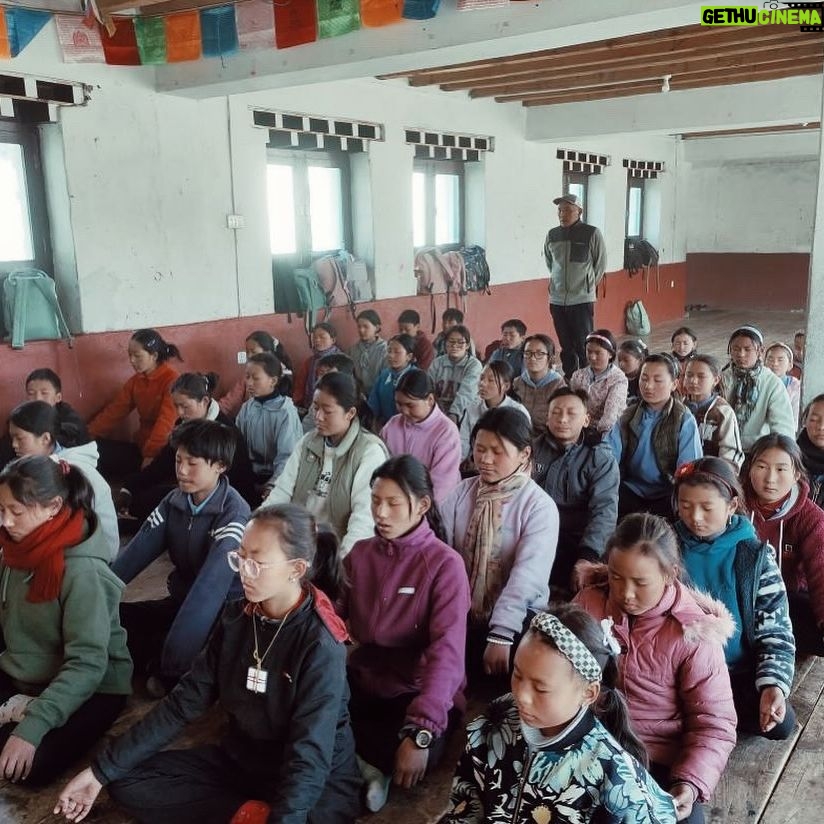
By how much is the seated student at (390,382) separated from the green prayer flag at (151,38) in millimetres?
2001

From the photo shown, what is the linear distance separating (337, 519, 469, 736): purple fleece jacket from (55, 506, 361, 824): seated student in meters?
0.30

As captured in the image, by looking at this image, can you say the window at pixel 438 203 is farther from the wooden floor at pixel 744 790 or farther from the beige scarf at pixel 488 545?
the wooden floor at pixel 744 790

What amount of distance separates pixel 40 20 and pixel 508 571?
3.81 m

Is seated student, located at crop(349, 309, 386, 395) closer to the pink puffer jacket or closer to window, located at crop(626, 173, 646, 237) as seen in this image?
the pink puffer jacket

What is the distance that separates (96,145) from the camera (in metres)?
4.77

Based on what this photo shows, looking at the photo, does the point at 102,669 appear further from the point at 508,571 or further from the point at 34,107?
the point at 34,107

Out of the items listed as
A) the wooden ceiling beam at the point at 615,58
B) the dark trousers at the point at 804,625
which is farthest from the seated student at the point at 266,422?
the wooden ceiling beam at the point at 615,58

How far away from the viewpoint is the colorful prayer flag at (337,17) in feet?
13.0

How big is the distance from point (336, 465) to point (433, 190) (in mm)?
5133

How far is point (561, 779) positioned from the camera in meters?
1.32

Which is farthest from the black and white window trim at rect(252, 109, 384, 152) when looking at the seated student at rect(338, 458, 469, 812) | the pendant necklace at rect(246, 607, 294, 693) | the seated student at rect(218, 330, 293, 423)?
the pendant necklace at rect(246, 607, 294, 693)

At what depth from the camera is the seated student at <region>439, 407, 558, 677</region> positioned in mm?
2402

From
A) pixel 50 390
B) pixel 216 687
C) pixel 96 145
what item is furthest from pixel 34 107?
pixel 216 687

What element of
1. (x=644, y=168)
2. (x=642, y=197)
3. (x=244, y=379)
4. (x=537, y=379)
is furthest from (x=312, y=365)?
(x=642, y=197)
